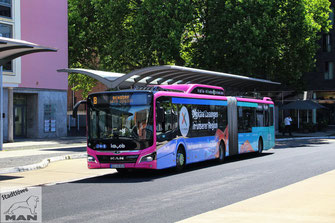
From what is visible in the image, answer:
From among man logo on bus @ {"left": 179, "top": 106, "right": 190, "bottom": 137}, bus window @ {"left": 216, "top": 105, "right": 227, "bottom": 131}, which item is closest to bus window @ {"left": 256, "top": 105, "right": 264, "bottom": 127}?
bus window @ {"left": 216, "top": 105, "right": 227, "bottom": 131}

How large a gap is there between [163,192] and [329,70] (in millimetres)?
47664

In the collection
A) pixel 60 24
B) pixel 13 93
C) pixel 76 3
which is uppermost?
pixel 76 3

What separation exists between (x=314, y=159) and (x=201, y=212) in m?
12.7

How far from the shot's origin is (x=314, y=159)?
20.8 m

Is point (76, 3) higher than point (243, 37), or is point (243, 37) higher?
point (76, 3)

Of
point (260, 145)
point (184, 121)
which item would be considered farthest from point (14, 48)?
point (260, 145)

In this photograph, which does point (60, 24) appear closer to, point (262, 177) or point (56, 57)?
point (56, 57)

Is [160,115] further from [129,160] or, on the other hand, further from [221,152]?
[221,152]

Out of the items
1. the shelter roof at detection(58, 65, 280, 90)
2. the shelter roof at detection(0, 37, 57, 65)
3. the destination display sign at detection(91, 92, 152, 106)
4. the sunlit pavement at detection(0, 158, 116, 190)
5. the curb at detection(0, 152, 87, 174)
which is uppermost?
the shelter roof at detection(58, 65, 280, 90)

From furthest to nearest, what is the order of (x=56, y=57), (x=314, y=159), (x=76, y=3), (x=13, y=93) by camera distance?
(x=76, y=3), (x=56, y=57), (x=13, y=93), (x=314, y=159)

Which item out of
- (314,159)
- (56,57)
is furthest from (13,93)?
(314,159)

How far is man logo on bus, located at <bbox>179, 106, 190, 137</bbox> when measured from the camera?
56.0 feet

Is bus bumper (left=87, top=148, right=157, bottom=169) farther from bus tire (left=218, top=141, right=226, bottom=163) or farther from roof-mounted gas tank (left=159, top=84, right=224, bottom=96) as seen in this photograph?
bus tire (left=218, top=141, right=226, bottom=163)

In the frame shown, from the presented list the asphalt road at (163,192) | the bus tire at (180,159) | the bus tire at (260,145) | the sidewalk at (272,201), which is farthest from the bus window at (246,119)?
the sidewalk at (272,201)
